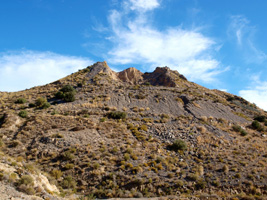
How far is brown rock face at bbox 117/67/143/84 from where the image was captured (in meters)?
69.0

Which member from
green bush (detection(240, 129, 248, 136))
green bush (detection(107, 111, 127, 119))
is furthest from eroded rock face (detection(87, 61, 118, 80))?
green bush (detection(240, 129, 248, 136))

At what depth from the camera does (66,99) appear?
111ft

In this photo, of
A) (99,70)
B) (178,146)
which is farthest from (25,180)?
(99,70)

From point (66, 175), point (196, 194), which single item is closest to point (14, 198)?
point (66, 175)

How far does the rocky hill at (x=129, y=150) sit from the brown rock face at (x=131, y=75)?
33181 mm

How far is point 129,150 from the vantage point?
64.6ft

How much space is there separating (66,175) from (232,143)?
20.4 meters

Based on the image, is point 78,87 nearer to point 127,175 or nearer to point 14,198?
point 127,175

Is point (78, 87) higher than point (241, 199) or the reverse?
higher

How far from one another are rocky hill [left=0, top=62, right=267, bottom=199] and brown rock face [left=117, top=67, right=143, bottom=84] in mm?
33181

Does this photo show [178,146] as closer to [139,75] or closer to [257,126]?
[257,126]

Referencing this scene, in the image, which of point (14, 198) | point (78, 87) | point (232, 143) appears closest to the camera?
point (14, 198)

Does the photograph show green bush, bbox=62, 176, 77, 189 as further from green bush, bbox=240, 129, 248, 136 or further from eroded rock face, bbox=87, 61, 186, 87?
eroded rock face, bbox=87, 61, 186, 87

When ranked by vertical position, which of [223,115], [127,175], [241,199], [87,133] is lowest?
[241,199]
